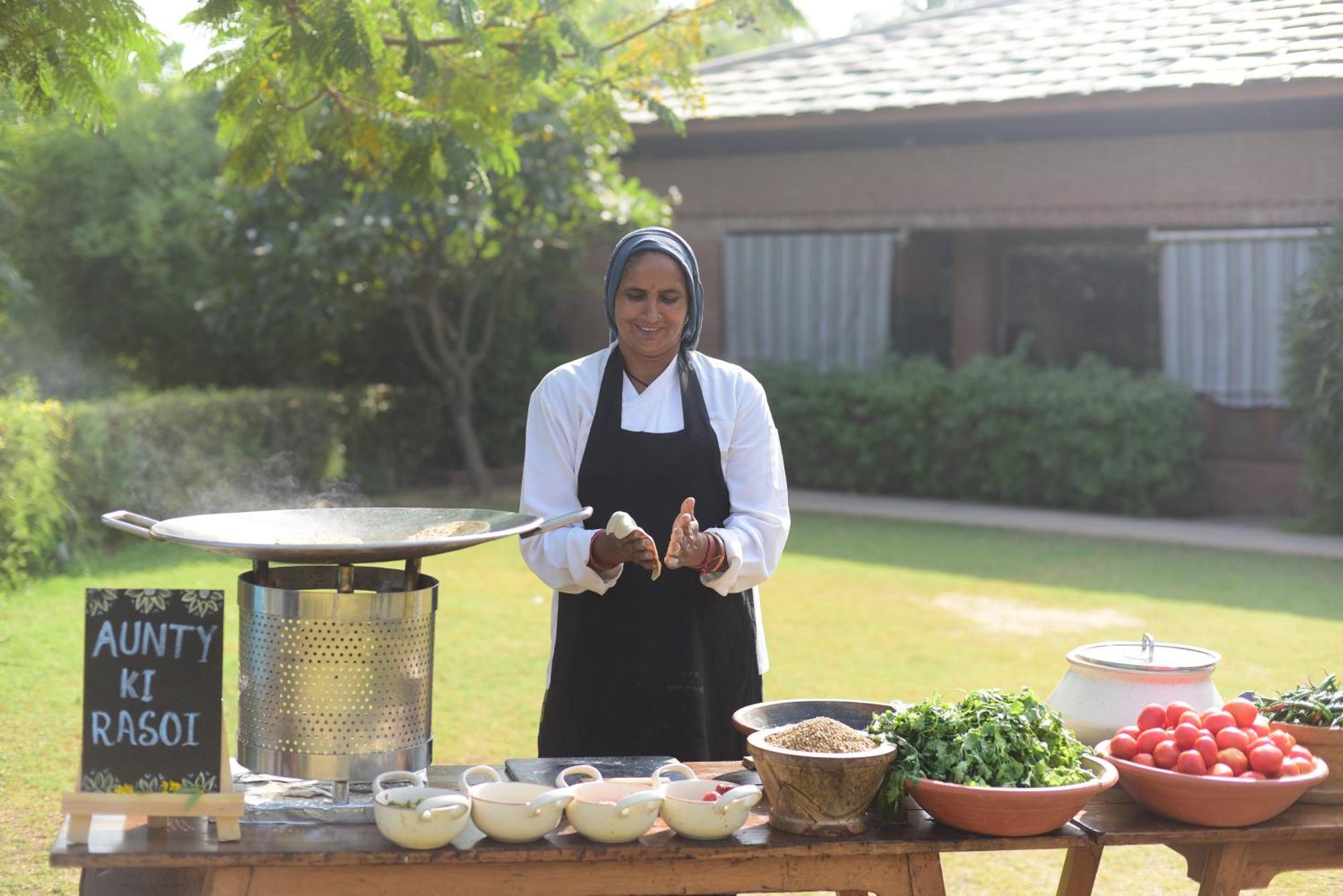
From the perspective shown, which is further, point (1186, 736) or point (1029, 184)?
point (1029, 184)

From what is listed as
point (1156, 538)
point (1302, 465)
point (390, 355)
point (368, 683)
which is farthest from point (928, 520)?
point (368, 683)

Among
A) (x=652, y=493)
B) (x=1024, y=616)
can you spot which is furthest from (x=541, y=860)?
(x=1024, y=616)

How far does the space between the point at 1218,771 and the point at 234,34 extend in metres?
3.58

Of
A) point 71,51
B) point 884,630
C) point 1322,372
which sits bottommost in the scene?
point 884,630

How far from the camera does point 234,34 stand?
14.8 ft

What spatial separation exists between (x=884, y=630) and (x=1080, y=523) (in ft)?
14.3

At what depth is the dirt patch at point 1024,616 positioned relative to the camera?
816 cm

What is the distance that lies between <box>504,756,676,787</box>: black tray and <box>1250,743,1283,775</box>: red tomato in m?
1.20

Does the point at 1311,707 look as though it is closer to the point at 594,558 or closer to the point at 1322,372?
the point at 594,558

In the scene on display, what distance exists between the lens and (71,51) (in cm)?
418

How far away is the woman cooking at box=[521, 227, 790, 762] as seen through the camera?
135 inches

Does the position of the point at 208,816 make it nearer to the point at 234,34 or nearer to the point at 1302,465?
the point at 234,34

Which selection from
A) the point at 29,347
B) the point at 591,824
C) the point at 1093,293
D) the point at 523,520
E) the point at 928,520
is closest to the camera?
the point at 591,824

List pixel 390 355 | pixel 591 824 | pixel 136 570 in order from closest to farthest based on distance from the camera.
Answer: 1. pixel 591 824
2. pixel 136 570
3. pixel 390 355
